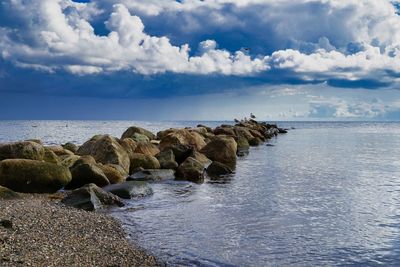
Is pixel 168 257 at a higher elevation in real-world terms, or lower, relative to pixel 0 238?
lower

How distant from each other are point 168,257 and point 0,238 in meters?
3.73

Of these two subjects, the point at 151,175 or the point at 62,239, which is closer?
the point at 62,239

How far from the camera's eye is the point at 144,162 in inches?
949

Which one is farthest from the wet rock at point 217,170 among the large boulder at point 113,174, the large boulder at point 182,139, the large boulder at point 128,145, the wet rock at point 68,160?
the wet rock at point 68,160

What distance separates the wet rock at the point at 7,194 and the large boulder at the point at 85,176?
294cm

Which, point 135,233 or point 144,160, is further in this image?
point 144,160

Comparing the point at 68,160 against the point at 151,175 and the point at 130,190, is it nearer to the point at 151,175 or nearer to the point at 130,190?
the point at 151,175

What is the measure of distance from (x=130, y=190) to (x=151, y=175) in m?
4.75

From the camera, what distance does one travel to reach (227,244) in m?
11.8

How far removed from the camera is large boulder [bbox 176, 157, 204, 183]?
76.4 ft

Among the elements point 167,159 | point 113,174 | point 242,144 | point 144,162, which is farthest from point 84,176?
point 242,144

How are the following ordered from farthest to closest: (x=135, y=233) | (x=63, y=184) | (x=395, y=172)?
Result: (x=395, y=172)
(x=63, y=184)
(x=135, y=233)

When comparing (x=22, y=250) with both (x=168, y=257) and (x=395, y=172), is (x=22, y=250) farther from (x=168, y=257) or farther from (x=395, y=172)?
(x=395, y=172)

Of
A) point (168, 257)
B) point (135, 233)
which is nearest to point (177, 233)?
point (135, 233)
